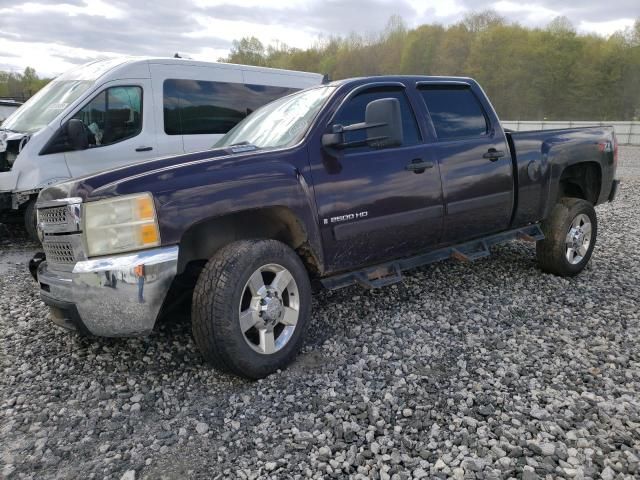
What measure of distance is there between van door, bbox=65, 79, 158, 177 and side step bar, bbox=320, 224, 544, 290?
386cm

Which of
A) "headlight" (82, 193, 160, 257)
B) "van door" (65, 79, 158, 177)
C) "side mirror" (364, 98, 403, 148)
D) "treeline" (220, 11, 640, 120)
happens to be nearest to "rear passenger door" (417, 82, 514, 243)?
"side mirror" (364, 98, 403, 148)

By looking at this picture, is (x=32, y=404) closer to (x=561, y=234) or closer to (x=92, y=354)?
(x=92, y=354)

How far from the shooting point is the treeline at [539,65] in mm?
48438

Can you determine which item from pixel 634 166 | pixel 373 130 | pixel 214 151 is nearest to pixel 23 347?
pixel 214 151

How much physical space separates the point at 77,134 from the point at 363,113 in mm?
3832

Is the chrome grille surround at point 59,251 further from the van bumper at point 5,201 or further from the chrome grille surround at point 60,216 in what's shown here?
the van bumper at point 5,201

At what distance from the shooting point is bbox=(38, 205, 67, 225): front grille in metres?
2.88

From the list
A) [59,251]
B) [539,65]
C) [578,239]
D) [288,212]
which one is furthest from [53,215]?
[539,65]

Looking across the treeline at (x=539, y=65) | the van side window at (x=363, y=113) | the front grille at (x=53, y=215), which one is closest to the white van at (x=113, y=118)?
the front grille at (x=53, y=215)

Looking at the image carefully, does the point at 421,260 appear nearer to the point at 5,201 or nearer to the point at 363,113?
the point at 363,113

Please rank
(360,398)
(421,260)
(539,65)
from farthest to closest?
(539,65) → (421,260) → (360,398)

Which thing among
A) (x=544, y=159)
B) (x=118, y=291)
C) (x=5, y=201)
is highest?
(x=544, y=159)

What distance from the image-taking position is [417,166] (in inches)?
148

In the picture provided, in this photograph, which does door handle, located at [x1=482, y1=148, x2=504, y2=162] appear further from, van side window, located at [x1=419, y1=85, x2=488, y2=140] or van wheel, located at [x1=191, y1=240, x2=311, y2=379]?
van wheel, located at [x1=191, y1=240, x2=311, y2=379]
